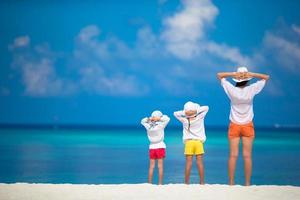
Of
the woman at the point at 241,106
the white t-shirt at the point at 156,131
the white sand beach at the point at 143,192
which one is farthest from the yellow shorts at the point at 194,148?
the white sand beach at the point at 143,192

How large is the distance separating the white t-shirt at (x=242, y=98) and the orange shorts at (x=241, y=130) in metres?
0.05

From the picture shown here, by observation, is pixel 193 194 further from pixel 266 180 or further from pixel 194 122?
pixel 266 180

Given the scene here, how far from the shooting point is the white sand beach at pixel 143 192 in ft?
29.0

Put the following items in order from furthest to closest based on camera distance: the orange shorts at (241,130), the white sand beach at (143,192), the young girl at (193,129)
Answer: the young girl at (193,129)
the orange shorts at (241,130)
the white sand beach at (143,192)

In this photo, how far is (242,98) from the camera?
388 inches

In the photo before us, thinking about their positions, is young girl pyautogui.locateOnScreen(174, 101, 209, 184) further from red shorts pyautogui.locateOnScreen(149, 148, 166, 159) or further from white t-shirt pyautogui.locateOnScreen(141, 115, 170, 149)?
red shorts pyautogui.locateOnScreen(149, 148, 166, 159)

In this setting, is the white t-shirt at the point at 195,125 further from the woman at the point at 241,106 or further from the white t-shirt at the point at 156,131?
the woman at the point at 241,106

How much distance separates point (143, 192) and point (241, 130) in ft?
5.42

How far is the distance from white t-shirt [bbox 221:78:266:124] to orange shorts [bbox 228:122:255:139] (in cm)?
5


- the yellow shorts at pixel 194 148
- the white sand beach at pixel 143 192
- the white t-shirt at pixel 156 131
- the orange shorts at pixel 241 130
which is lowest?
the white sand beach at pixel 143 192

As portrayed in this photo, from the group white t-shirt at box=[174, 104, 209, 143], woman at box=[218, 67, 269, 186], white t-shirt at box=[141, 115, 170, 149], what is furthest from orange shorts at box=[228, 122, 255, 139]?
white t-shirt at box=[141, 115, 170, 149]

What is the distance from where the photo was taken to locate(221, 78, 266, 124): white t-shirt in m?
9.82

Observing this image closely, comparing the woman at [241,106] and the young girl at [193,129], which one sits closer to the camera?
the woman at [241,106]

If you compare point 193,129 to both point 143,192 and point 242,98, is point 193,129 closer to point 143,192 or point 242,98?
point 242,98
